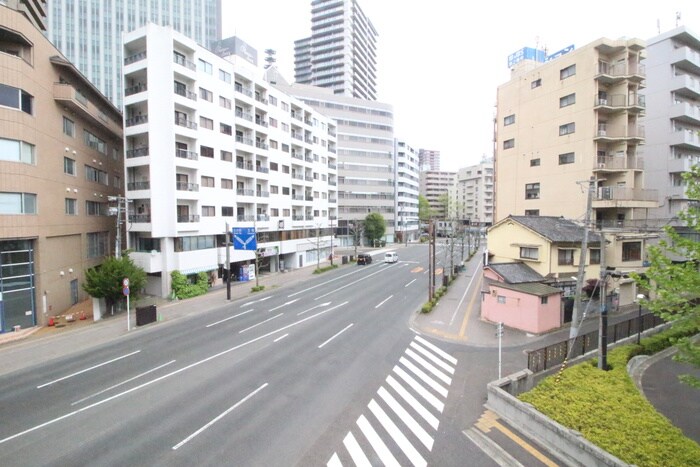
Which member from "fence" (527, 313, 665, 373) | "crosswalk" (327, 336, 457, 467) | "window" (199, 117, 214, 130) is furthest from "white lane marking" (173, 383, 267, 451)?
"window" (199, 117, 214, 130)

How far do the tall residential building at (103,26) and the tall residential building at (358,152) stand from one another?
3214 centimetres

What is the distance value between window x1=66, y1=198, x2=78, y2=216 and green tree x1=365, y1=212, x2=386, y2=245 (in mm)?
61509

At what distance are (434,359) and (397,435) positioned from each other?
7210 mm

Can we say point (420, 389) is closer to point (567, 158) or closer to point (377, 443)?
point (377, 443)

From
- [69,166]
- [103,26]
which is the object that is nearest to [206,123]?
[69,166]

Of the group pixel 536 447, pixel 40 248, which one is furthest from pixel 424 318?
pixel 40 248

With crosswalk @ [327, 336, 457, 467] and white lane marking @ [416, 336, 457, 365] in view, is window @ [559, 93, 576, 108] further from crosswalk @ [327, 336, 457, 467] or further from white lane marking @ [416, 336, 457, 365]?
crosswalk @ [327, 336, 457, 467]

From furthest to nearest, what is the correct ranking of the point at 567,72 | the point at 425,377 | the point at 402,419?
the point at 567,72, the point at 425,377, the point at 402,419

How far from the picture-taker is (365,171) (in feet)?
297

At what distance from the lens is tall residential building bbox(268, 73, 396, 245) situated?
87.2 meters

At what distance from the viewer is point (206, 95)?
3675cm

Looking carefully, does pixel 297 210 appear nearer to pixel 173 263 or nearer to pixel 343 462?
pixel 173 263

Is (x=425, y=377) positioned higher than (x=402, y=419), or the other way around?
(x=402, y=419)

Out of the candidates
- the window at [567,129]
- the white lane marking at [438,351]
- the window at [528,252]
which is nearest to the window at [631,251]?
the window at [528,252]
